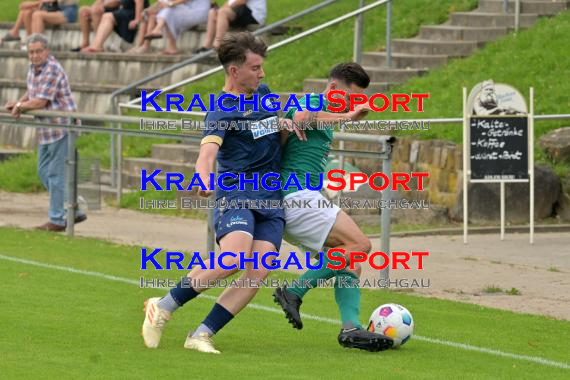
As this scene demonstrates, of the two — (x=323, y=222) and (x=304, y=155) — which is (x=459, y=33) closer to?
(x=304, y=155)

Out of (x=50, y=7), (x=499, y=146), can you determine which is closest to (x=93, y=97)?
(x=50, y=7)

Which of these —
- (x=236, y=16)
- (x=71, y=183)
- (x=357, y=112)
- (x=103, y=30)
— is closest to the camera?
(x=357, y=112)

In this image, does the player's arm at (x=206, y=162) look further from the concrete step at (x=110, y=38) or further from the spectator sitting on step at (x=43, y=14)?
the spectator sitting on step at (x=43, y=14)

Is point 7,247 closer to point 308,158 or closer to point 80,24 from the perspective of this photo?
point 308,158

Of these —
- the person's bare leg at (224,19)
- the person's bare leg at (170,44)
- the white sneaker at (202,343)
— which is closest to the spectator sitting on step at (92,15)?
the person's bare leg at (170,44)

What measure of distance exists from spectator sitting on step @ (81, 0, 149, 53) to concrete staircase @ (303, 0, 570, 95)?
4.63 m

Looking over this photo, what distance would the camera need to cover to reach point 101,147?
22391 mm

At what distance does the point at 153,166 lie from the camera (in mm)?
20172

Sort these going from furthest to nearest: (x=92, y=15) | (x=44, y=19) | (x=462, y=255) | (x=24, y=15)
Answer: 1. (x=24, y=15)
2. (x=44, y=19)
3. (x=92, y=15)
4. (x=462, y=255)

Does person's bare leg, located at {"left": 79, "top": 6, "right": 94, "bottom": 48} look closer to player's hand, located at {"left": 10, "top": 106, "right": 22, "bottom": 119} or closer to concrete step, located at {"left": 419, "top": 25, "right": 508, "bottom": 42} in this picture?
concrete step, located at {"left": 419, "top": 25, "right": 508, "bottom": 42}

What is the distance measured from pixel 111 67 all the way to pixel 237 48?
15.6 m

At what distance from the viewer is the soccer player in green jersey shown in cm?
895

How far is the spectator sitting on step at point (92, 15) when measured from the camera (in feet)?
81.3

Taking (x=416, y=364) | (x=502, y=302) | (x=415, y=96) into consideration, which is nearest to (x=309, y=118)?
(x=416, y=364)
